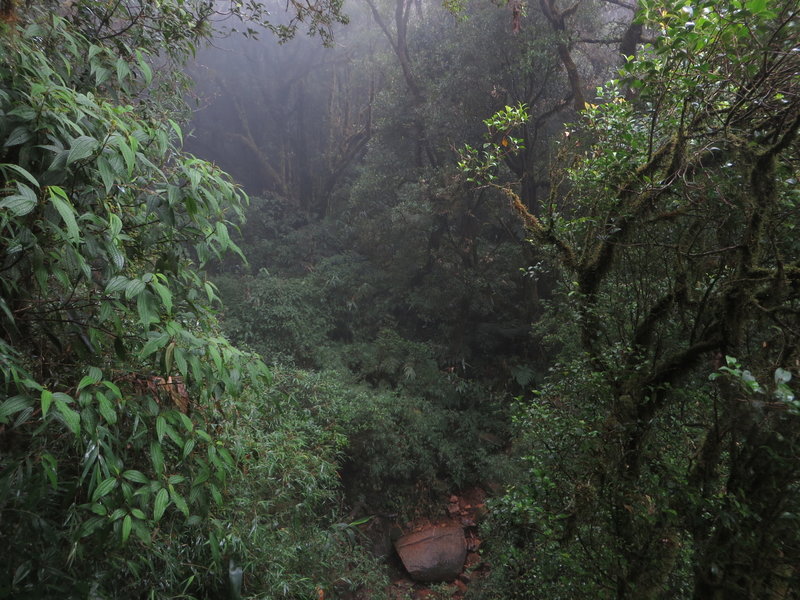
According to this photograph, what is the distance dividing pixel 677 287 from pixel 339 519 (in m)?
3.97

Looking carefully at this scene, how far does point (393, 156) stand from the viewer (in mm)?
9828

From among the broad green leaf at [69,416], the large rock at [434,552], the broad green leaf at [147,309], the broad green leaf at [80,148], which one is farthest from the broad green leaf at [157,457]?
the large rock at [434,552]

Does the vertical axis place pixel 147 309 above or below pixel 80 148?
below

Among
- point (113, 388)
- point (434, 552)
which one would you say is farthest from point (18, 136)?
point (434, 552)

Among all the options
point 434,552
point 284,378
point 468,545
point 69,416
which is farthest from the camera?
point 468,545

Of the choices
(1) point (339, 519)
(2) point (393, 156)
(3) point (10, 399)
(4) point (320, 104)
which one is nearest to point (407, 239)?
(2) point (393, 156)

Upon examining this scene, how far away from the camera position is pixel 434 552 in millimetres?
5613

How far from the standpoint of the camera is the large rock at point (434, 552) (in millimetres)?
5422

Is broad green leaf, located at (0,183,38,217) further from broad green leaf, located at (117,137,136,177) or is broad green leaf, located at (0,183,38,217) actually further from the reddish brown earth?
the reddish brown earth

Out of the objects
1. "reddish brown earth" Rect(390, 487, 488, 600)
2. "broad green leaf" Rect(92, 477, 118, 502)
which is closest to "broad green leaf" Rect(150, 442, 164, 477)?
"broad green leaf" Rect(92, 477, 118, 502)

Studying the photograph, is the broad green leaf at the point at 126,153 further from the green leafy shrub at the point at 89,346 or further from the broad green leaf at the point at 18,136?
the broad green leaf at the point at 18,136

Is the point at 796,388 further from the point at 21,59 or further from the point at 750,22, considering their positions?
the point at 21,59

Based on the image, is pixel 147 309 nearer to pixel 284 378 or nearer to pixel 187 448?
pixel 187 448

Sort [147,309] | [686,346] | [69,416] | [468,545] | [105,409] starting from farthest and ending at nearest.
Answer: [468,545]
[686,346]
[147,309]
[105,409]
[69,416]
